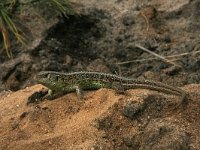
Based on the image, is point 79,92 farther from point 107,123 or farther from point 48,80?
point 107,123

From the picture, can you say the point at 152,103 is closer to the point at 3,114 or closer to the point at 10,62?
the point at 3,114

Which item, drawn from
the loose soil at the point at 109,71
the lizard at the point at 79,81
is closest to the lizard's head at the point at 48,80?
the lizard at the point at 79,81

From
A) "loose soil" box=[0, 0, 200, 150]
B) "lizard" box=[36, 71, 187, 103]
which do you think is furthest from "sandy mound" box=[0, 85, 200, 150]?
"lizard" box=[36, 71, 187, 103]

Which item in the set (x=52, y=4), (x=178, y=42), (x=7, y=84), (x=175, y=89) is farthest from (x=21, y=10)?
(x=175, y=89)

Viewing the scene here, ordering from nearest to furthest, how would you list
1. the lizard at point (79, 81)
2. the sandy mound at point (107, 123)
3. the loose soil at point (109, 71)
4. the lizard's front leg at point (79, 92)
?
1. the sandy mound at point (107, 123)
2. the loose soil at point (109, 71)
3. the lizard's front leg at point (79, 92)
4. the lizard at point (79, 81)

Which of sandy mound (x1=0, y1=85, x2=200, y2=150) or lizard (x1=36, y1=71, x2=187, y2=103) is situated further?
lizard (x1=36, y1=71, x2=187, y2=103)

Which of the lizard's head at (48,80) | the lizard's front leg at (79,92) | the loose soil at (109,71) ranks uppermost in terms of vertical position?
the lizard's head at (48,80)

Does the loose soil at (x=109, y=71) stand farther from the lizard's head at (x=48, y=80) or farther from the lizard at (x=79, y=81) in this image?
the lizard's head at (x=48, y=80)

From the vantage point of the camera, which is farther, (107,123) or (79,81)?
(79,81)

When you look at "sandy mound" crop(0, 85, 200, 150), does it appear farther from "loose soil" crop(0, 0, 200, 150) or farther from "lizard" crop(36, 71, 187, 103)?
"lizard" crop(36, 71, 187, 103)

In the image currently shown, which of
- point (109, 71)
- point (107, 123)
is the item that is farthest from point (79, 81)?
point (109, 71)

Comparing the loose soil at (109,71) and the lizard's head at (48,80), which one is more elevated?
the lizard's head at (48,80)
